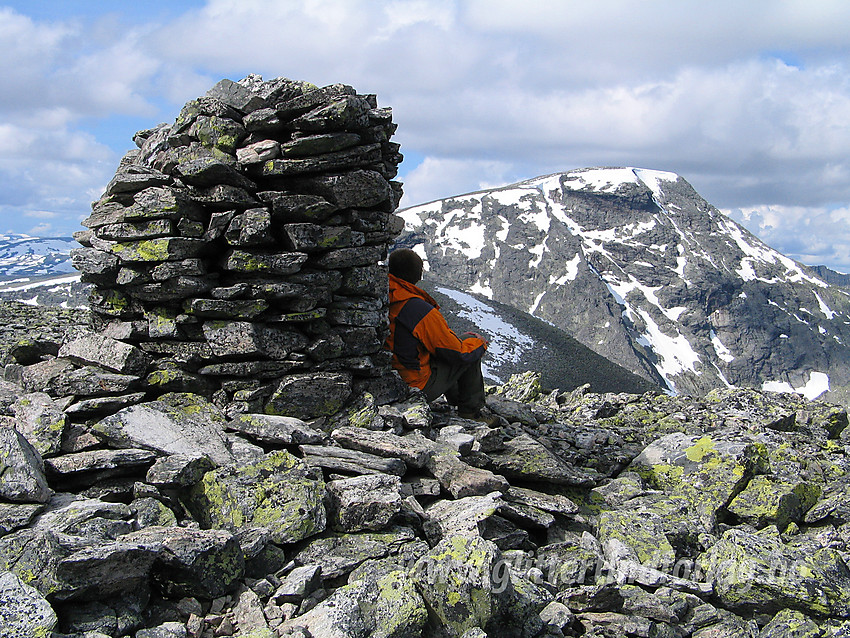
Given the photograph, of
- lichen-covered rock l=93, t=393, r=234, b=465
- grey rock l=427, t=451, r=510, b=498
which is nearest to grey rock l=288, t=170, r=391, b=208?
lichen-covered rock l=93, t=393, r=234, b=465

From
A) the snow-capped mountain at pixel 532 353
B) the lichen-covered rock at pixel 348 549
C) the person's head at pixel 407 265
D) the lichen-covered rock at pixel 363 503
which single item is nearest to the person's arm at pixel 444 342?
the person's head at pixel 407 265

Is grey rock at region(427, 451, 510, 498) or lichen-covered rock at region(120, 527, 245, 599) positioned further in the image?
grey rock at region(427, 451, 510, 498)

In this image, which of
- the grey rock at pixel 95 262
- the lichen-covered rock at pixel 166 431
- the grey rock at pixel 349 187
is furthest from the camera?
the grey rock at pixel 349 187

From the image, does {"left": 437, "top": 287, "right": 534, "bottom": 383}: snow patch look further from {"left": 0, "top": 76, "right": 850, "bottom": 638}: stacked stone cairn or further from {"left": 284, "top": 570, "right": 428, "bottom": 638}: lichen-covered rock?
{"left": 284, "top": 570, "right": 428, "bottom": 638}: lichen-covered rock

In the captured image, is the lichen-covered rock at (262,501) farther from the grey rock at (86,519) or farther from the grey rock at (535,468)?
the grey rock at (535,468)

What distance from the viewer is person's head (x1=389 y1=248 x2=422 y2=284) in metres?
12.3

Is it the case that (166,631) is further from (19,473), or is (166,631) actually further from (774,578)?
(774,578)

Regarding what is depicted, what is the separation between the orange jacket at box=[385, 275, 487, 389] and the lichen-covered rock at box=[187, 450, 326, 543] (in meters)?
4.37

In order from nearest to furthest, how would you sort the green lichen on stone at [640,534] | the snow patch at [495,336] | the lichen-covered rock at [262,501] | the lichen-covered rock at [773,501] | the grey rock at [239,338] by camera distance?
the lichen-covered rock at [262,501]
the green lichen on stone at [640,534]
the grey rock at [239,338]
the lichen-covered rock at [773,501]
the snow patch at [495,336]

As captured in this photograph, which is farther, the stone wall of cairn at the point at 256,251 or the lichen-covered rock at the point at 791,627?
the stone wall of cairn at the point at 256,251

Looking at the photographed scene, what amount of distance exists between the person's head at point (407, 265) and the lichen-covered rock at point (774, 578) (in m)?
7.28

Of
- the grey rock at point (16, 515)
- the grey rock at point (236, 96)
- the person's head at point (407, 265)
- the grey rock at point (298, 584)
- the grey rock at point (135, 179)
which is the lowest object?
the grey rock at point (298, 584)

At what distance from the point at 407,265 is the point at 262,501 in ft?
20.5

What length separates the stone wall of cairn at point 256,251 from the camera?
33.4 feet
